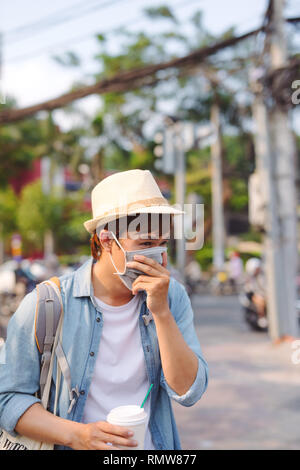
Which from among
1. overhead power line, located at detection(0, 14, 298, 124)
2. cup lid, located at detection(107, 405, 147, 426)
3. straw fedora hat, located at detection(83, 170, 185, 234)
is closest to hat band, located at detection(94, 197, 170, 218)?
straw fedora hat, located at detection(83, 170, 185, 234)

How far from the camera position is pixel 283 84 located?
25.4 ft

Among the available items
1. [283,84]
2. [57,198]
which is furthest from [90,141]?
[283,84]

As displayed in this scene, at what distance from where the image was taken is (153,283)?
164cm

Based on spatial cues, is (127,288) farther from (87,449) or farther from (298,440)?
(298,440)

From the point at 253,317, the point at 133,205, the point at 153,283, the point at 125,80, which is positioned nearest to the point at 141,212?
the point at 133,205

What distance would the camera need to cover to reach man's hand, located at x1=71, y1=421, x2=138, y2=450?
146 centimetres

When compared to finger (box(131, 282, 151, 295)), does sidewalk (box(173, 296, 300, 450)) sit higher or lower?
lower

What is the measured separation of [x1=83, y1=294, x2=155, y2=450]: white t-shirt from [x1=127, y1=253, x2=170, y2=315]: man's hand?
0.67 ft

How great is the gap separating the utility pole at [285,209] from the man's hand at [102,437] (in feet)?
22.8

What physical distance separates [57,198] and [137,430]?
35.2 m

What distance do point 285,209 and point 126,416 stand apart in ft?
23.4

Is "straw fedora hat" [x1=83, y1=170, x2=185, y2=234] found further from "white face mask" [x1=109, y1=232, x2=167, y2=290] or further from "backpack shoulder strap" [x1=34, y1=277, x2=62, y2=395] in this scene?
"backpack shoulder strap" [x1=34, y1=277, x2=62, y2=395]

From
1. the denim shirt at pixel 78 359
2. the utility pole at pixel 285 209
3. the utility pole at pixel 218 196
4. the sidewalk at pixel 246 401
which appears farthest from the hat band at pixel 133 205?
the utility pole at pixel 218 196

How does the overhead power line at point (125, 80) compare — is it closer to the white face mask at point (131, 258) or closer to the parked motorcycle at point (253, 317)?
the parked motorcycle at point (253, 317)
